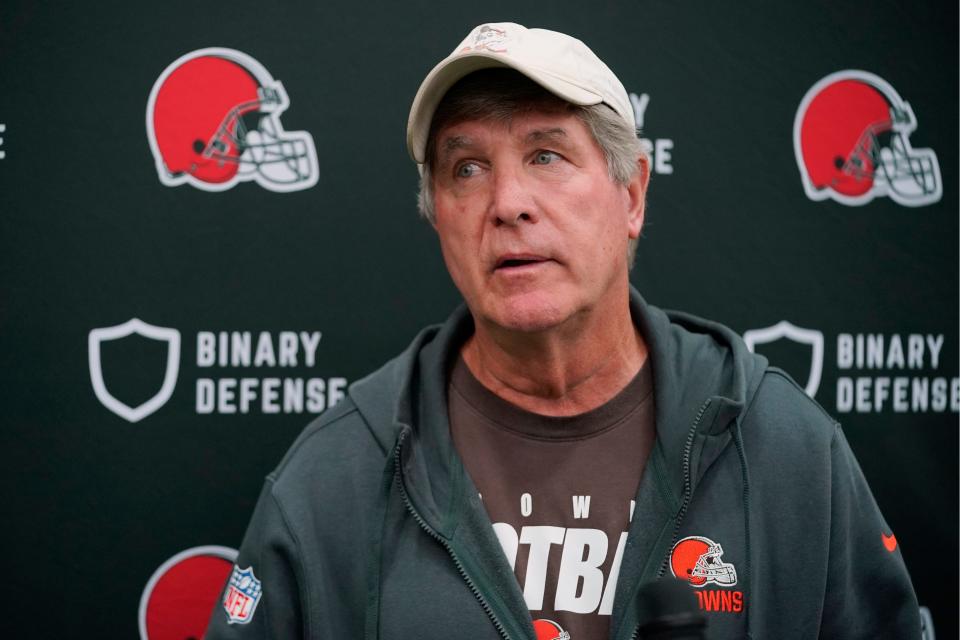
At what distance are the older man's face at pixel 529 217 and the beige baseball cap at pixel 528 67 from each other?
42 millimetres

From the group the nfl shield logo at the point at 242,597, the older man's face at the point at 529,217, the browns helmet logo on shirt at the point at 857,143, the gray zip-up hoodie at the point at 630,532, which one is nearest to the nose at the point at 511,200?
the older man's face at the point at 529,217

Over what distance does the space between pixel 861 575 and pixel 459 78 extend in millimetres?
922

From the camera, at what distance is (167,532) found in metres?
1.56

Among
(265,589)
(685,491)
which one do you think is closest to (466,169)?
(685,491)

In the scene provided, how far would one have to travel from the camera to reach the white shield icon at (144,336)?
1.53 metres

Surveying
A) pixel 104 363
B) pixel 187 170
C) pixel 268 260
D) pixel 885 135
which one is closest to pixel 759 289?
pixel 885 135

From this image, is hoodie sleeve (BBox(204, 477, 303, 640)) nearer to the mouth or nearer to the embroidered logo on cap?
the mouth

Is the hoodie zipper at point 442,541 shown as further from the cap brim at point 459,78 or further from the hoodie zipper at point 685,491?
the cap brim at point 459,78

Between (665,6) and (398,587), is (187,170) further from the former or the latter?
(665,6)

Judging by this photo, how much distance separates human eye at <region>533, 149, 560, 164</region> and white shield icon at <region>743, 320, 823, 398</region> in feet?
2.20

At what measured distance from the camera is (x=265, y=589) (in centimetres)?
124

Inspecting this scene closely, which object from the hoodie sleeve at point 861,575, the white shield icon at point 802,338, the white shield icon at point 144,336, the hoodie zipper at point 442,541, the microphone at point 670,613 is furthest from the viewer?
the white shield icon at point 802,338

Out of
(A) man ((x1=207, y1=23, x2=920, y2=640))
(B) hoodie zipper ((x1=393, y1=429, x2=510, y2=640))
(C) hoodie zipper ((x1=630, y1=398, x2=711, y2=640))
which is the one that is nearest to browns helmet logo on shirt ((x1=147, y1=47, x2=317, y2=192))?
(A) man ((x1=207, y1=23, x2=920, y2=640))

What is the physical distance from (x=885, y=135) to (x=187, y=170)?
1311 mm
